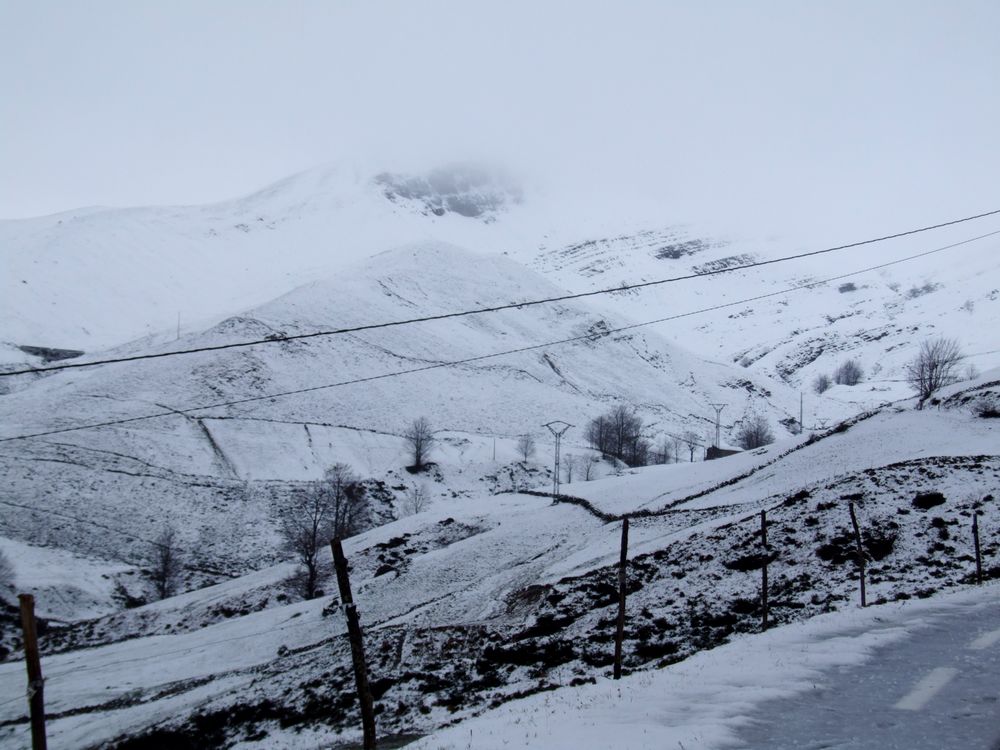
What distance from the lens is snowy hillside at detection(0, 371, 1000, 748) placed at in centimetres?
2139

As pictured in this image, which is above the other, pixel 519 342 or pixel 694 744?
pixel 519 342

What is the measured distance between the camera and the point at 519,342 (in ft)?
494

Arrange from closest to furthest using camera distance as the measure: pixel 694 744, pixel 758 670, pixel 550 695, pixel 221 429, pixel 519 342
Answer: pixel 694 744
pixel 758 670
pixel 550 695
pixel 221 429
pixel 519 342

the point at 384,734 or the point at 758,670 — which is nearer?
the point at 758,670

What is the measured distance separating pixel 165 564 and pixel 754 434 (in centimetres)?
10063

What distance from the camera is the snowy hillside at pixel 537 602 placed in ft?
70.2

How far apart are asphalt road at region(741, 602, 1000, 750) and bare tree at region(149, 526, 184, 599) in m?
58.5

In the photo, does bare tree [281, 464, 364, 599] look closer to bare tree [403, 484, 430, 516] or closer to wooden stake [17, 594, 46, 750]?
bare tree [403, 484, 430, 516]

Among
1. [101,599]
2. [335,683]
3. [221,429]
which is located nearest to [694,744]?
[335,683]

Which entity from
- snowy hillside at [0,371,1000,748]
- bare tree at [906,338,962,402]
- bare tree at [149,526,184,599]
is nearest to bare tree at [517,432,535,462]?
bare tree at [149,526,184,599]

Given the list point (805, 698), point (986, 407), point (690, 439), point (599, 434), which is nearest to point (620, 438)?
point (599, 434)

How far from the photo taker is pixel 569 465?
329 feet

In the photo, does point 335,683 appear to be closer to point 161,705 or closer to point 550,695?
point 161,705

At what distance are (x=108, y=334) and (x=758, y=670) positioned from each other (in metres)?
172
